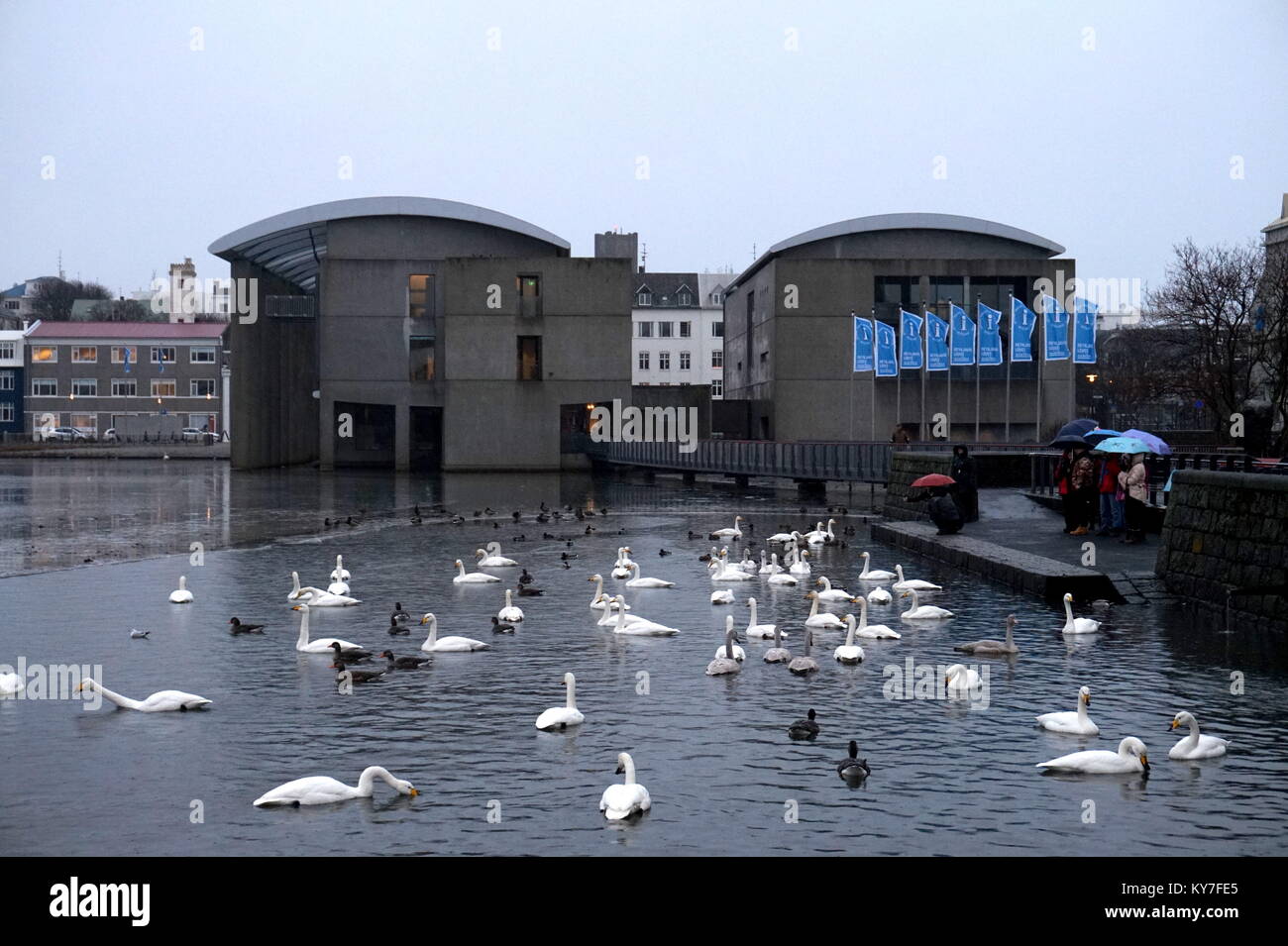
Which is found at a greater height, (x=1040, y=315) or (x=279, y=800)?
(x=1040, y=315)

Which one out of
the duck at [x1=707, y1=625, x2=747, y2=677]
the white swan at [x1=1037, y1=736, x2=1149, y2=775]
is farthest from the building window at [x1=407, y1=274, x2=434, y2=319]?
the white swan at [x1=1037, y1=736, x2=1149, y2=775]

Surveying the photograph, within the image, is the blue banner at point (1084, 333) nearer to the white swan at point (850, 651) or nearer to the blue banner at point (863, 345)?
the blue banner at point (863, 345)

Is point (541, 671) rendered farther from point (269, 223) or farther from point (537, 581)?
point (269, 223)

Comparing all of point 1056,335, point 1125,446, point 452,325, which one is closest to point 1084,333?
point 1056,335

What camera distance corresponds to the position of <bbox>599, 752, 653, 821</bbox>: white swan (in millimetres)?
9727

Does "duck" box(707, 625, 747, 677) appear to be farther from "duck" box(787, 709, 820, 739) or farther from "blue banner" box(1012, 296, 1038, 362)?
"blue banner" box(1012, 296, 1038, 362)

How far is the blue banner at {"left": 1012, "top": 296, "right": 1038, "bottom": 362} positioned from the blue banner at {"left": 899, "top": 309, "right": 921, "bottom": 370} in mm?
4093

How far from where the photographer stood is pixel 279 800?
1006 centimetres

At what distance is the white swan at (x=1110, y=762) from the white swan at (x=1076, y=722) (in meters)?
0.95

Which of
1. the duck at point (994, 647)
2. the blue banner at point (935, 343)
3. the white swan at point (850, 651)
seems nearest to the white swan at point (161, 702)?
the white swan at point (850, 651)
